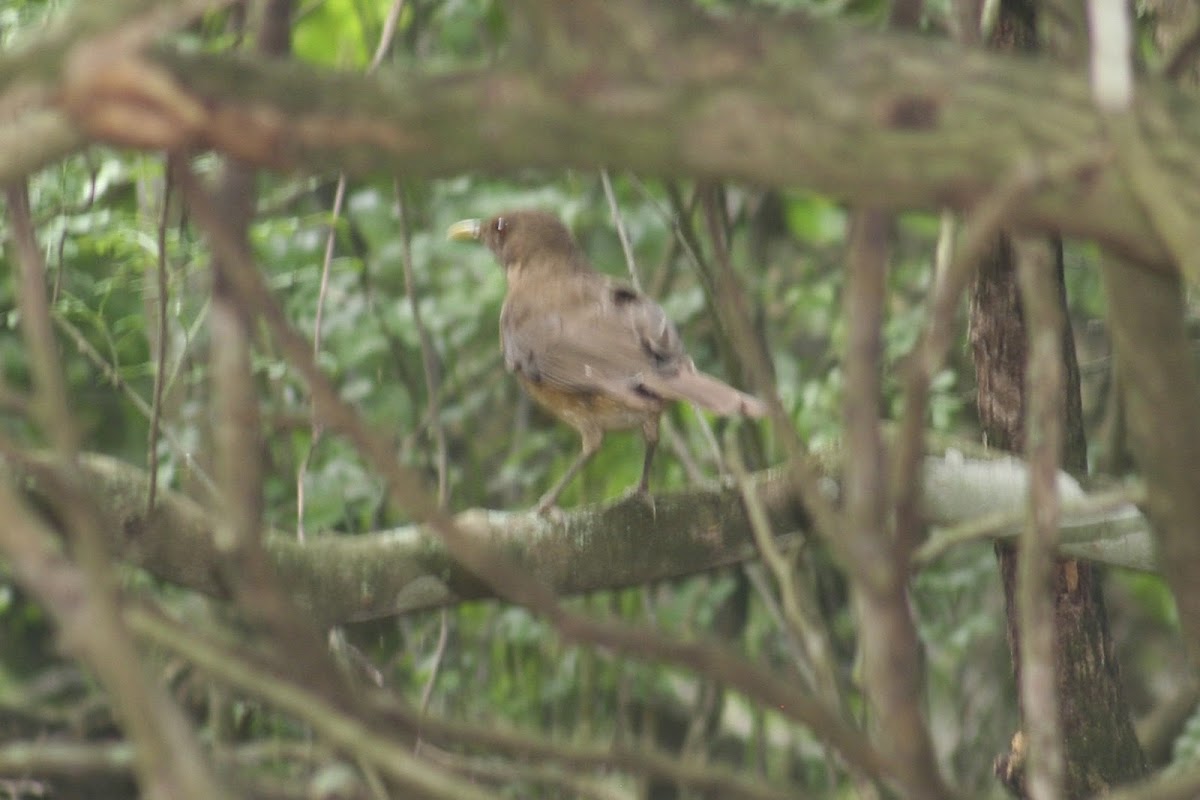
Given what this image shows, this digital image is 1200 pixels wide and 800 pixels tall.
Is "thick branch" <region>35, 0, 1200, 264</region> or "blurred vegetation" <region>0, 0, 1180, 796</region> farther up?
"thick branch" <region>35, 0, 1200, 264</region>

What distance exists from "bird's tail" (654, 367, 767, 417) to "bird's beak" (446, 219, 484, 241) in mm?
1484

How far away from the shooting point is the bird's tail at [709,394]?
417cm

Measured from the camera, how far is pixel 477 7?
5883 millimetres

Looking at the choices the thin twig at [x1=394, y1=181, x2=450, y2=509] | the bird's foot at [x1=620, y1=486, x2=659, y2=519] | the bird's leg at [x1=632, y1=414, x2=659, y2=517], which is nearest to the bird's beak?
the thin twig at [x1=394, y1=181, x2=450, y2=509]

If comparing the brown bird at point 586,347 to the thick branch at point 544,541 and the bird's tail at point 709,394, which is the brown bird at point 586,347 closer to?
the bird's tail at point 709,394

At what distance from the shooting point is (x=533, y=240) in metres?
5.60

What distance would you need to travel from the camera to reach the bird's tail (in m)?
4.17

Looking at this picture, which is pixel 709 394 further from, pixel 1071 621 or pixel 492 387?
pixel 492 387

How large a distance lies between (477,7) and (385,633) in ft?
7.82

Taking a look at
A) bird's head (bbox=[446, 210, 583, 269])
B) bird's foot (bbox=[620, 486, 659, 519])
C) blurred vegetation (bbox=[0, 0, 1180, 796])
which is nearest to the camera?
bird's foot (bbox=[620, 486, 659, 519])

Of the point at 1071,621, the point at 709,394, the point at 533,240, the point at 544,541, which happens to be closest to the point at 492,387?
the point at 533,240

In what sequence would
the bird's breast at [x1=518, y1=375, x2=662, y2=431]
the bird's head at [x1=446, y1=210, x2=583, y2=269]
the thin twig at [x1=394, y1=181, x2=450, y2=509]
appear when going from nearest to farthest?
1. the thin twig at [x1=394, y1=181, x2=450, y2=509]
2. the bird's breast at [x1=518, y1=375, x2=662, y2=431]
3. the bird's head at [x1=446, y1=210, x2=583, y2=269]

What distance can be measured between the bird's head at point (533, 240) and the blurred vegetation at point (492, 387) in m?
0.11

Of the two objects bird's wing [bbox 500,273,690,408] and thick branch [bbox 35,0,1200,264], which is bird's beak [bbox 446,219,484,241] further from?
thick branch [bbox 35,0,1200,264]
